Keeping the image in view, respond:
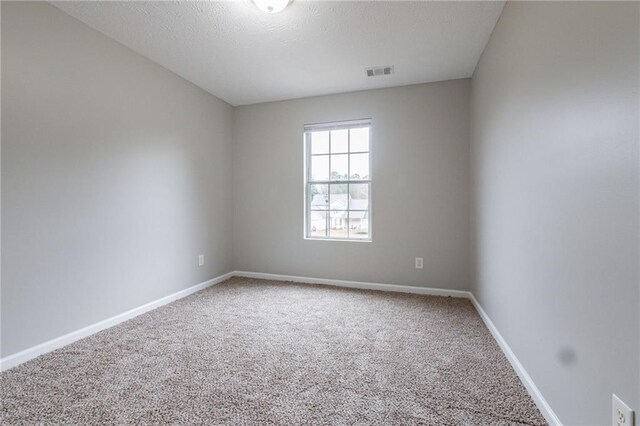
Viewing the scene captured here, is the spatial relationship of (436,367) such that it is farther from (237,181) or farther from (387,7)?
(237,181)

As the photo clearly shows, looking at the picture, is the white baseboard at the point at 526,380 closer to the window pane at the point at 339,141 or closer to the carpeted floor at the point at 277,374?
the carpeted floor at the point at 277,374

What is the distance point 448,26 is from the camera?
7.43 feet

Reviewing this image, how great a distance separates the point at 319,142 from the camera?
3.82 metres

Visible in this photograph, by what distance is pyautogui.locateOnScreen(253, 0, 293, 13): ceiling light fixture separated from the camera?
6.34 ft

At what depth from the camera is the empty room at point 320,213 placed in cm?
117

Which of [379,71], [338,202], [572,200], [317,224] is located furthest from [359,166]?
[572,200]

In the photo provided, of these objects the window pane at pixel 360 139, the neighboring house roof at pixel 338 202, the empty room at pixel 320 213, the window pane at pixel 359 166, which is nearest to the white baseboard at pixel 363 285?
the empty room at pixel 320 213

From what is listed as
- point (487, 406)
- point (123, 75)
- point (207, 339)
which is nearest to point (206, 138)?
point (123, 75)

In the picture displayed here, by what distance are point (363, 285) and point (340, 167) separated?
152cm

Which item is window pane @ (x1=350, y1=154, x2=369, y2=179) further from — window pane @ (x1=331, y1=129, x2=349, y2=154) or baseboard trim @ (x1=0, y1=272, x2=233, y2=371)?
baseboard trim @ (x1=0, y1=272, x2=233, y2=371)

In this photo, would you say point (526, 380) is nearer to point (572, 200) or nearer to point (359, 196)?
point (572, 200)

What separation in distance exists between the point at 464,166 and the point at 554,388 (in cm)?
234

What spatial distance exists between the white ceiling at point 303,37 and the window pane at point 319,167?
3.02 feet

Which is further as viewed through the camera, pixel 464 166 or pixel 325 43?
pixel 464 166
